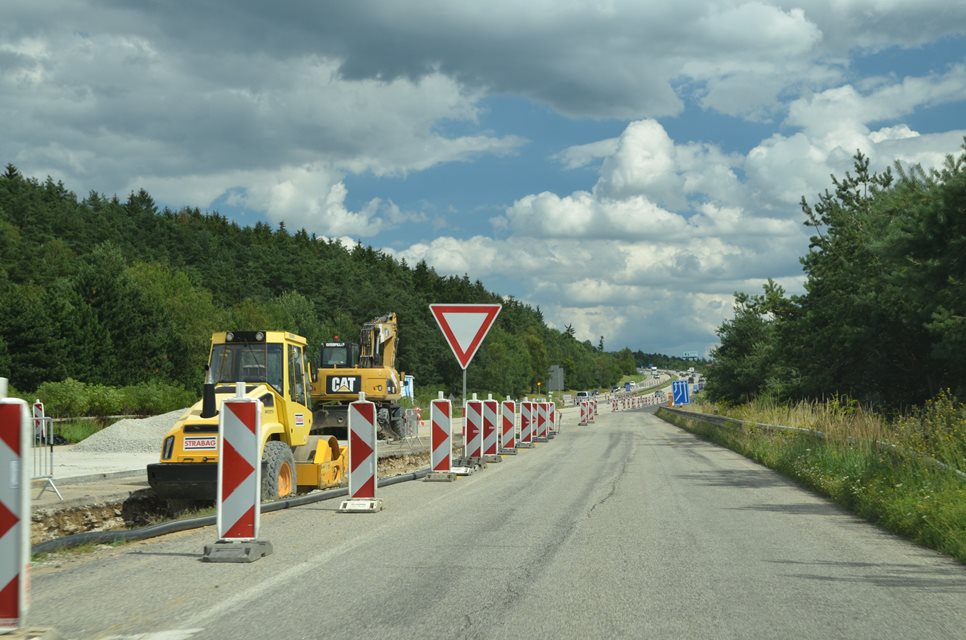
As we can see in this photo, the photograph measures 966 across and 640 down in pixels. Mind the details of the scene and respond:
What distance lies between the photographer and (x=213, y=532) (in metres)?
10.5

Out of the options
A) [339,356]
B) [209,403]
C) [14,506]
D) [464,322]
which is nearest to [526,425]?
[339,356]

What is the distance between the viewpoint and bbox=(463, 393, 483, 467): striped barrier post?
19359 millimetres

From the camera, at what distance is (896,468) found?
41.5 feet

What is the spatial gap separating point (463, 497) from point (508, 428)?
12.6m

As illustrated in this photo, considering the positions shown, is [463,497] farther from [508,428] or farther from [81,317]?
[81,317]

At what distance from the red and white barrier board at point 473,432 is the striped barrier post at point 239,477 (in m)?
10.4

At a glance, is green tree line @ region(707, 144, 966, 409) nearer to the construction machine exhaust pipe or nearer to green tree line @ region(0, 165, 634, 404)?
the construction machine exhaust pipe

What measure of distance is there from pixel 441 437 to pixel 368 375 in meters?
12.6

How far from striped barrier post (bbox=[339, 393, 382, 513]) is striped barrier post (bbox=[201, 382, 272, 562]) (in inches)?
133

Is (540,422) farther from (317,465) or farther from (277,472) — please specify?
(277,472)

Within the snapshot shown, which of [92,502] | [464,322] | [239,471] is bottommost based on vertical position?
[92,502]

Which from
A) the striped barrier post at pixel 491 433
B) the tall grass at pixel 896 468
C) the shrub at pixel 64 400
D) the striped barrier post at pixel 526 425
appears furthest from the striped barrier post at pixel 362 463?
the shrub at pixel 64 400

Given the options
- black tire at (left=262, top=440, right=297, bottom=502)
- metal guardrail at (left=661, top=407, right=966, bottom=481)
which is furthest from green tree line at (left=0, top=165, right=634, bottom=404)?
black tire at (left=262, top=440, right=297, bottom=502)

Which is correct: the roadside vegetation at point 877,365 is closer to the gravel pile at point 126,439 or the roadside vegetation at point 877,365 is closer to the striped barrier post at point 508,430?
the striped barrier post at point 508,430
